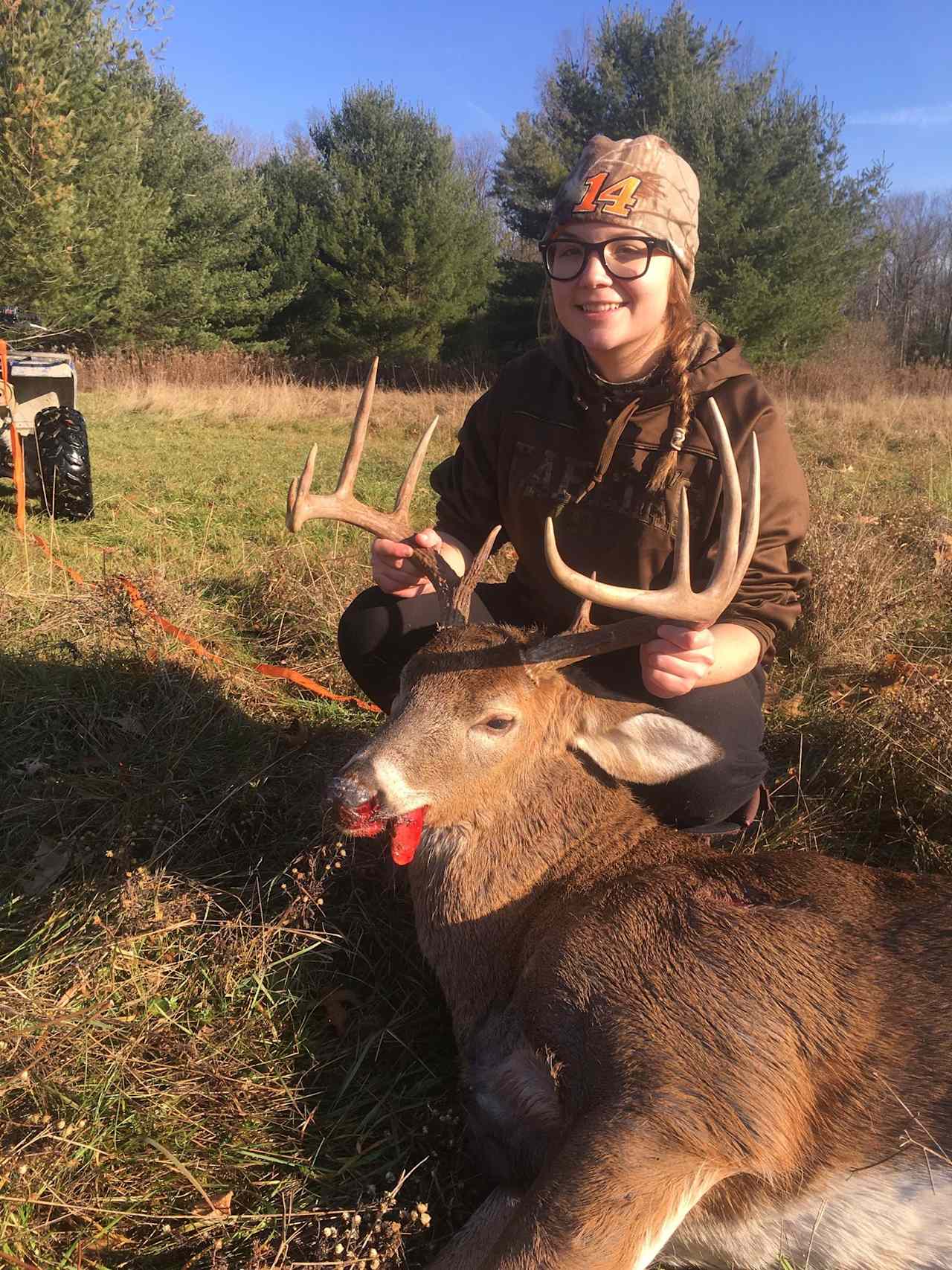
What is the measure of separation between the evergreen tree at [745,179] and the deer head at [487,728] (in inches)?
862

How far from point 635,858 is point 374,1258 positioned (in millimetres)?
1123

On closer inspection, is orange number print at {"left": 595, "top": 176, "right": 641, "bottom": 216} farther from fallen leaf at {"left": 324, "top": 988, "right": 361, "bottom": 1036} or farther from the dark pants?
fallen leaf at {"left": 324, "top": 988, "right": 361, "bottom": 1036}

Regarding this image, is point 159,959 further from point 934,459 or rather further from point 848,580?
point 934,459

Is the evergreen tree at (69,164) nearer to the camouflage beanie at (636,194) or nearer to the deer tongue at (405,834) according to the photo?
the camouflage beanie at (636,194)

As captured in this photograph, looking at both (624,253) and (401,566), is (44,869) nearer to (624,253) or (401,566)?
(401,566)

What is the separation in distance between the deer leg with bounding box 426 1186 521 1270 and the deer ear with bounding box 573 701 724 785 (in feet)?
3.65

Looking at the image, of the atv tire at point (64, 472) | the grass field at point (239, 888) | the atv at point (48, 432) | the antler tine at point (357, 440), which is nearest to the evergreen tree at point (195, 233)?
the atv at point (48, 432)

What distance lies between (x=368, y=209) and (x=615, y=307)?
2855cm

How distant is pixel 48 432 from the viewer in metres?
7.38

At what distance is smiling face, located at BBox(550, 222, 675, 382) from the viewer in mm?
2830

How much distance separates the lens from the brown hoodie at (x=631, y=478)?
2869mm

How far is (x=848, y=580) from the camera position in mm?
4910

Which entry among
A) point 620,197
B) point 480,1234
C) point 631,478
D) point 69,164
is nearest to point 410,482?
point 631,478

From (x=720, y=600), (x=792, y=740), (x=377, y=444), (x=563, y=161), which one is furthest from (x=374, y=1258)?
(x=563, y=161)
